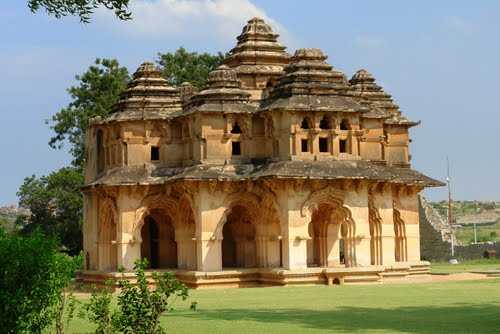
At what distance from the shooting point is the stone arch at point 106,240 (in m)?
39.6

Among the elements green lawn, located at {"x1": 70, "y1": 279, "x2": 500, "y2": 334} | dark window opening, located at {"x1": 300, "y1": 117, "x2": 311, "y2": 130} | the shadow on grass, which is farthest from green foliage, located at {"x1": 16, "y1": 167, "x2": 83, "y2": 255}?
the shadow on grass

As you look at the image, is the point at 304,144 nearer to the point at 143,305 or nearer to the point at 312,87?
the point at 312,87

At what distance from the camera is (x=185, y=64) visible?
5781 centimetres

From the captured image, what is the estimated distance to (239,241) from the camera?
1555 inches

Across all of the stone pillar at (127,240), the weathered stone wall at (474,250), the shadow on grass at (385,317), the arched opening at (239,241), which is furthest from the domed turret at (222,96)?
the weathered stone wall at (474,250)

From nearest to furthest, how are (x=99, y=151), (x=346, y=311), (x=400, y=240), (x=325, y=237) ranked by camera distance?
(x=346, y=311) < (x=325, y=237) < (x=99, y=151) < (x=400, y=240)

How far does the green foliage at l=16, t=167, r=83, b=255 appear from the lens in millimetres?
53188

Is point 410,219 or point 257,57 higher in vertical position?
point 257,57

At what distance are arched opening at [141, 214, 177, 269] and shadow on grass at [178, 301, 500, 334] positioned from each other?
1718 centimetres

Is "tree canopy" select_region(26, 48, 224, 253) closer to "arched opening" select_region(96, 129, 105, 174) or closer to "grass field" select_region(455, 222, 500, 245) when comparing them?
"arched opening" select_region(96, 129, 105, 174)

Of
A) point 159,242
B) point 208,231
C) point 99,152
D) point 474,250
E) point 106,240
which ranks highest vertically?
point 99,152

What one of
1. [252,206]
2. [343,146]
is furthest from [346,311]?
[252,206]

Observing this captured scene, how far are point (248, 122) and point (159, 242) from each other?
703 cm

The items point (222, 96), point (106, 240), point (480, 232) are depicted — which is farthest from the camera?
point (480, 232)
